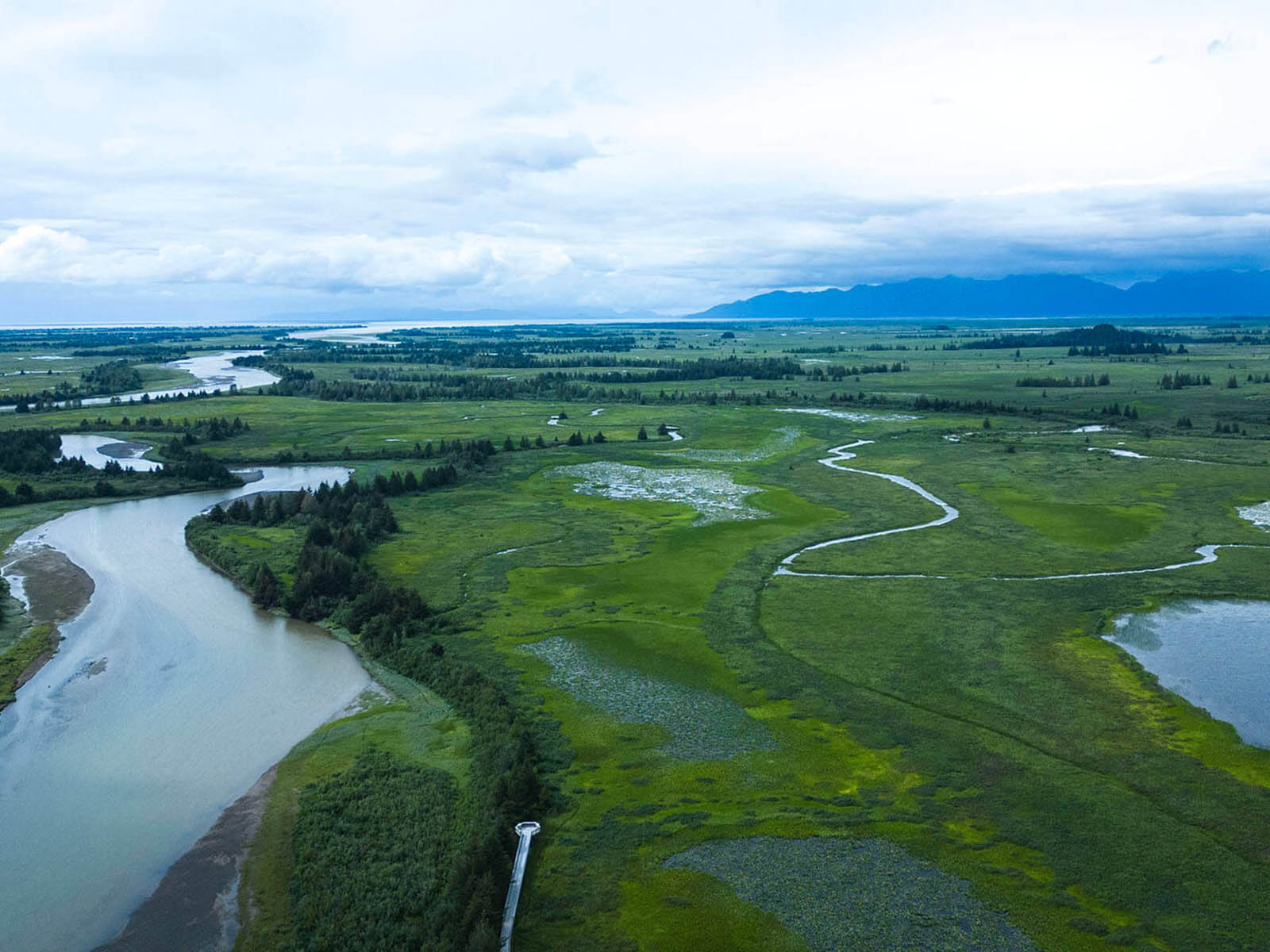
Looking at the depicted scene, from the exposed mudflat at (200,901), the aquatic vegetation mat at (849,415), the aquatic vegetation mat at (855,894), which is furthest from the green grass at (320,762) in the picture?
the aquatic vegetation mat at (849,415)

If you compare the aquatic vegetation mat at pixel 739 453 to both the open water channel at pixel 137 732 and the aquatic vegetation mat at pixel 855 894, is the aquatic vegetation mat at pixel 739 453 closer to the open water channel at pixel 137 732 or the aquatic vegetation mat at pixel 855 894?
the open water channel at pixel 137 732

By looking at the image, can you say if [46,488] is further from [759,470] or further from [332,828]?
[332,828]

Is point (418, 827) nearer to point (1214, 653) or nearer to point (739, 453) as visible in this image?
point (1214, 653)

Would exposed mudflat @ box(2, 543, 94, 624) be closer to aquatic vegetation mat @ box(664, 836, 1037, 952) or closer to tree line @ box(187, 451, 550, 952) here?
tree line @ box(187, 451, 550, 952)

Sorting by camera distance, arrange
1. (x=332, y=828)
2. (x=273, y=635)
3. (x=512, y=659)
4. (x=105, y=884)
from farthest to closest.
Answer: (x=273, y=635) → (x=512, y=659) → (x=332, y=828) → (x=105, y=884)

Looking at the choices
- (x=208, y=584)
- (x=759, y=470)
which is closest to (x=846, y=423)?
(x=759, y=470)

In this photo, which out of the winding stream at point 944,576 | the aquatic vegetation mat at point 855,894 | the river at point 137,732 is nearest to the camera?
the aquatic vegetation mat at point 855,894

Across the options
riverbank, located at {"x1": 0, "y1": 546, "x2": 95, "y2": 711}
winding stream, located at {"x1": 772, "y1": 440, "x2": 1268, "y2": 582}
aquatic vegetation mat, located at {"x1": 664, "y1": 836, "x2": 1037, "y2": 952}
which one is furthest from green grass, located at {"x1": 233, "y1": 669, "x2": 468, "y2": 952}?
winding stream, located at {"x1": 772, "y1": 440, "x2": 1268, "y2": 582}
